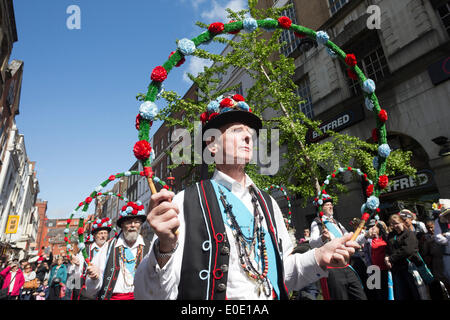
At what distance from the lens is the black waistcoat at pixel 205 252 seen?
5.10 feet

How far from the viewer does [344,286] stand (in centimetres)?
481

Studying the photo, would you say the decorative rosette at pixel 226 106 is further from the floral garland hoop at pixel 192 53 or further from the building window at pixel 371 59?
the building window at pixel 371 59

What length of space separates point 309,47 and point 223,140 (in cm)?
1583

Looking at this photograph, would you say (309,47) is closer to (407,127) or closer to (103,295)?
(407,127)

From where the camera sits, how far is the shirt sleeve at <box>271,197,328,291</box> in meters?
1.79

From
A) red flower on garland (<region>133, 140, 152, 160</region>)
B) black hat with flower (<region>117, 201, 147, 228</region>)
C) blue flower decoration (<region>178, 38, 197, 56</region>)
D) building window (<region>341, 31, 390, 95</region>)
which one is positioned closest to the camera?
red flower on garland (<region>133, 140, 152, 160</region>)

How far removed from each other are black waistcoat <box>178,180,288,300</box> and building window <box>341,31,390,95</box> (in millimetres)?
12845

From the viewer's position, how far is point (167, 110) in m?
12.5

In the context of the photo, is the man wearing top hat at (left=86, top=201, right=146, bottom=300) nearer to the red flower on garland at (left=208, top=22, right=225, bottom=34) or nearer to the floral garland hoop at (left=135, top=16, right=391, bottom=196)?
the floral garland hoop at (left=135, top=16, right=391, bottom=196)

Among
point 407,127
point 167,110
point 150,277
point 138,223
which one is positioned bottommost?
point 150,277

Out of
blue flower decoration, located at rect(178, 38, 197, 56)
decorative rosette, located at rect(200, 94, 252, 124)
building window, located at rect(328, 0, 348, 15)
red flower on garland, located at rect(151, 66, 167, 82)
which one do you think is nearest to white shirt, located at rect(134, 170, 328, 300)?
decorative rosette, located at rect(200, 94, 252, 124)

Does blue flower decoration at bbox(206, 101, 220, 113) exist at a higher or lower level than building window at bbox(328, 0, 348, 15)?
lower
